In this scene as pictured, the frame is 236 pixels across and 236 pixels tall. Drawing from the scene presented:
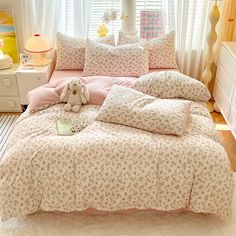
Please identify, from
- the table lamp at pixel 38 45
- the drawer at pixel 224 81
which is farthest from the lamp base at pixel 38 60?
the drawer at pixel 224 81

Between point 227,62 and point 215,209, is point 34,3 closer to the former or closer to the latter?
point 227,62

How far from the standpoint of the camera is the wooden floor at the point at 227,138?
8.77 ft

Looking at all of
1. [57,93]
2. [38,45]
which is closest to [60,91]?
[57,93]

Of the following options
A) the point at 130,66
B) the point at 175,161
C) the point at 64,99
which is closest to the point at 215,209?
the point at 175,161

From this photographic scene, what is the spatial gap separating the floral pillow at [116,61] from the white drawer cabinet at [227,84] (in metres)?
0.76

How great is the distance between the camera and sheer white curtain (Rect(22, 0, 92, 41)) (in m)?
3.20

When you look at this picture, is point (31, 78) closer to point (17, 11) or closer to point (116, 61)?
point (17, 11)

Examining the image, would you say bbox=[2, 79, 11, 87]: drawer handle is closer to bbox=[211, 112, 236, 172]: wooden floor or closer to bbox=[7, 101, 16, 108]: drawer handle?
bbox=[7, 101, 16, 108]: drawer handle

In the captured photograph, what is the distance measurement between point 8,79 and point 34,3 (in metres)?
0.82

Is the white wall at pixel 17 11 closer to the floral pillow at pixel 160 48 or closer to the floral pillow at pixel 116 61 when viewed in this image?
the floral pillow at pixel 116 61

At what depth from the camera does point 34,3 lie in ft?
10.5

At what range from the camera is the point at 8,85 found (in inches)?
124

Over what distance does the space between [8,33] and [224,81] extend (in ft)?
7.43

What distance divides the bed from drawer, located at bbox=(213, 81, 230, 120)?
3.46ft
